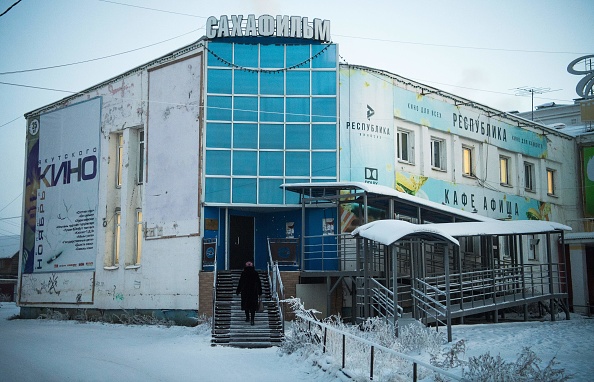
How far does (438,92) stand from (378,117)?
434 cm

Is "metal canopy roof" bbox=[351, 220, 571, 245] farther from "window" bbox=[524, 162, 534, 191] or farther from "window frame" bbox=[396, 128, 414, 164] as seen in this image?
"window" bbox=[524, 162, 534, 191]

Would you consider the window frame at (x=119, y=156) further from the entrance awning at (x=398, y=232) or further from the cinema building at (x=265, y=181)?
the entrance awning at (x=398, y=232)

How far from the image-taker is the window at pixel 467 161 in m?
30.6

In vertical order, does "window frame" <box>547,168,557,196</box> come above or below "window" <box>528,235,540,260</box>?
above

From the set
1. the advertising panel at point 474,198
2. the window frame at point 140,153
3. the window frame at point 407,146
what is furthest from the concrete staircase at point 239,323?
the window frame at point 407,146

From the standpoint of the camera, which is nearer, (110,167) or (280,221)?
(280,221)

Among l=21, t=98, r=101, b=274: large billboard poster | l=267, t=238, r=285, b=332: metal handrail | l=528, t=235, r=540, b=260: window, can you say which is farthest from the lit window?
l=528, t=235, r=540, b=260: window

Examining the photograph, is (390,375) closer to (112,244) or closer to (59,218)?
(112,244)

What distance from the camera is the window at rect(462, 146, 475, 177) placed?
3059 cm

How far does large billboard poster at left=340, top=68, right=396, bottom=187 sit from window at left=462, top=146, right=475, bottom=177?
617 centimetres

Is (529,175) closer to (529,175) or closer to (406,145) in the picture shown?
(529,175)

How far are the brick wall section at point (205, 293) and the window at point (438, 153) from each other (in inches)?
451

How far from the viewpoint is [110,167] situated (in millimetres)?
28344

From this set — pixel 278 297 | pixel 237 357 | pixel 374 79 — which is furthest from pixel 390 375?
pixel 374 79
